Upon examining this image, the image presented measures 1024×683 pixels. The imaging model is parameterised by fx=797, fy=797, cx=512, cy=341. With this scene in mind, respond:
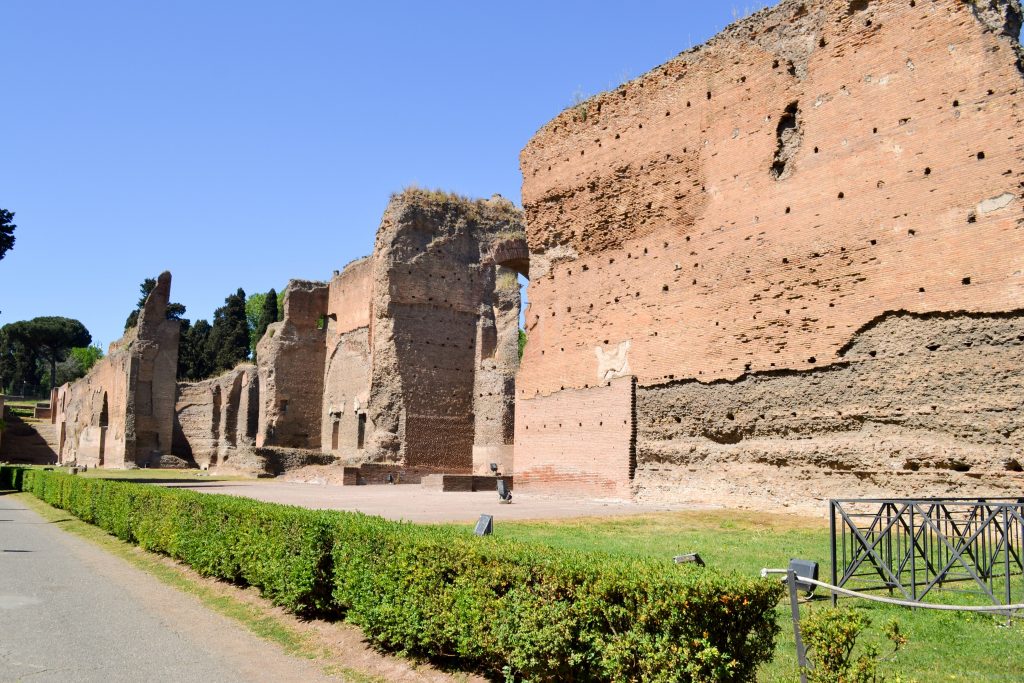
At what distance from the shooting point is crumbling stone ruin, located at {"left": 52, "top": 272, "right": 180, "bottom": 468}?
38906 millimetres

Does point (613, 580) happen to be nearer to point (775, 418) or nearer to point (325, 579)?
point (325, 579)

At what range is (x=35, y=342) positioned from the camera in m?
81.3

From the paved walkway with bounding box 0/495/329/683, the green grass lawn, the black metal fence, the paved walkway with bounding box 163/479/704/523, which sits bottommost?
the paved walkway with bounding box 0/495/329/683

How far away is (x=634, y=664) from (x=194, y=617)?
15.6 feet

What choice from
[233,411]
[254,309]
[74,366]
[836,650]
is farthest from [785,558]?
[74,366]

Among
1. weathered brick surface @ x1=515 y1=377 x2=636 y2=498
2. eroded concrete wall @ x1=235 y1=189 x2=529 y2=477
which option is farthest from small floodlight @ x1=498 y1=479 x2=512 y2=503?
eroded concrete wall @ x1=235 y1=189 x2=529 y2=477

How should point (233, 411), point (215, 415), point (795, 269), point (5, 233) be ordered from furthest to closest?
point (215, 415)
point (233, 411)
point (5, 233)
point (795, 269)

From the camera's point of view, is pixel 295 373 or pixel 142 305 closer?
pixel 295 373

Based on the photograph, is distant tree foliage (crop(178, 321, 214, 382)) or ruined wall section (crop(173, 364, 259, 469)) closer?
ruined wall section (crop(173, 364, 259, 469))

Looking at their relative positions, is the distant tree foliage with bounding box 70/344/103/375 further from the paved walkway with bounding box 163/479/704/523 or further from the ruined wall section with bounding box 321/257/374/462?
the paved walkway with bounding box 163/479/704/523

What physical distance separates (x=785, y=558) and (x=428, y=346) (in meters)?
20.6

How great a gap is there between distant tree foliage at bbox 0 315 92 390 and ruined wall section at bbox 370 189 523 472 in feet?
214

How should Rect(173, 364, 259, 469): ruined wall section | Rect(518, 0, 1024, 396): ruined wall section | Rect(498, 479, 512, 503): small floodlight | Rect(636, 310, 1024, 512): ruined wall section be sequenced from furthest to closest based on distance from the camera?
1. Rect(173, 364, 259, 469): ruined wall section
2. Rect(498, 479, 512, 503): small floodlight
3. Rect(518, 0, 1024, 396): ruined wall section
4. Rect(636, 310, 1024, 512): ruined wall section

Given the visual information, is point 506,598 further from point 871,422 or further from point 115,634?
point 871,422
